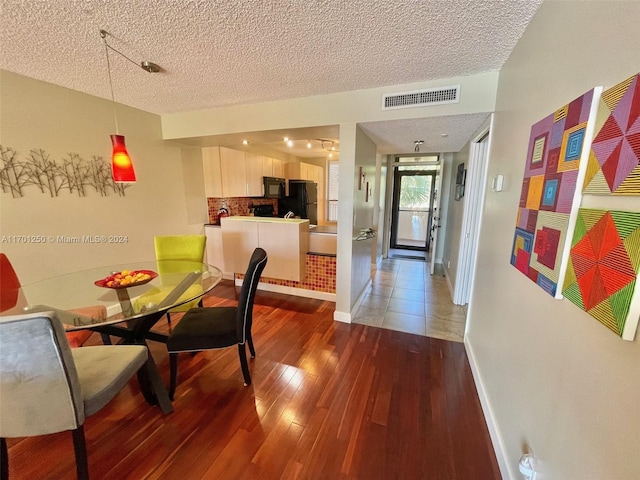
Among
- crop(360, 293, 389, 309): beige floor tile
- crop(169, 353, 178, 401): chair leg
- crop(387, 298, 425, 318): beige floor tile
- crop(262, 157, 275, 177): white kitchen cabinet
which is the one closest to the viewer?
crop(169, 353, 178, 401): chair leg

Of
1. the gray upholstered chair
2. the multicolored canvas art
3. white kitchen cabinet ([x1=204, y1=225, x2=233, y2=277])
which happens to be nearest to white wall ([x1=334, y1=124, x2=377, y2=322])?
the multicolored canvas art

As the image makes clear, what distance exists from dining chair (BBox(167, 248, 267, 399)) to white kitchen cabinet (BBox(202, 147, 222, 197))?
8.02 feet

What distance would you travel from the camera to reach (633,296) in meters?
0.61

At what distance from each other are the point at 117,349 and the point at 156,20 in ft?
6.29

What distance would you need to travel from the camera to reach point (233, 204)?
4.47 m

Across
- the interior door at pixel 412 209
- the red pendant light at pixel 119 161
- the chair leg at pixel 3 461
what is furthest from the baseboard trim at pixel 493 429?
the interior door at pixel 412 209

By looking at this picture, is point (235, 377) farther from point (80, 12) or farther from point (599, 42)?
point (599, 42)

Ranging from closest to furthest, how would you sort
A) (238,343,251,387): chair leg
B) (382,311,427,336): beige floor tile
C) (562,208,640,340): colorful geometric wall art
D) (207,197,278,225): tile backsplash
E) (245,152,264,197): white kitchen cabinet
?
(562,208,640,340): colorful geometric wall art → (238,343,251,387): chair leg → (382,311,427,336): beige floor tile → (207,197,278,225): tile backsplash → (245,152,264,197): white kitchen cabinet

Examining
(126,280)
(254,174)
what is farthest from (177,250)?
(254,174)

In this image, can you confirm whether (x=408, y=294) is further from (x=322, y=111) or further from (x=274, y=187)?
(x=274, y=187)

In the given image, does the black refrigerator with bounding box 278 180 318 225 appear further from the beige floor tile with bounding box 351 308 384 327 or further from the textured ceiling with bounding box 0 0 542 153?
the textured ceiling with bounding box 0 0 542 153

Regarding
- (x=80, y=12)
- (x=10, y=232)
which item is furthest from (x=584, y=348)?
(x=10, y=232)

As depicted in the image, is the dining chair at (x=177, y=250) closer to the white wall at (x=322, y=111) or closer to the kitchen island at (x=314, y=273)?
the kitchen island at (x=314, y=273)

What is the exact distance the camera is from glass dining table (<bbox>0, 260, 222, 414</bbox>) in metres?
1.58
